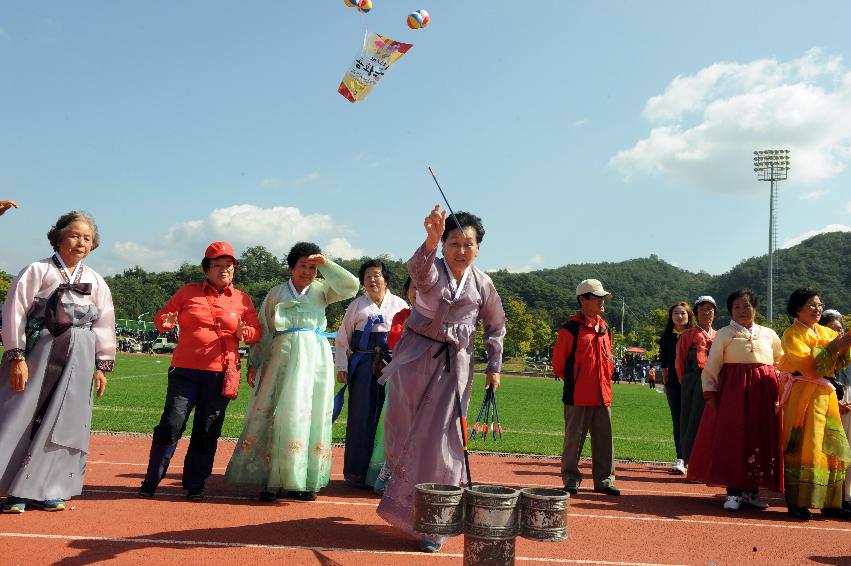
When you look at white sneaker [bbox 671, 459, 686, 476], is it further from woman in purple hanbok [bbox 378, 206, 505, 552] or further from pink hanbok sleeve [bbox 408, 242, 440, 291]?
pink hanbok sleeve [bbox 408, 242, 440, 291]

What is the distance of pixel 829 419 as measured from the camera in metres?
6.30

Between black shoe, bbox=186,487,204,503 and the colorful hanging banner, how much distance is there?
344 cm

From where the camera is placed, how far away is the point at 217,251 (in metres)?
6.01

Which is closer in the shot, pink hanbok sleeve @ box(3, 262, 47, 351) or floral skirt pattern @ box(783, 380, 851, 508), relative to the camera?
pink hanbok sleeve @ box(3, 262, 47, 351)

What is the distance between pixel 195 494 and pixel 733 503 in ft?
15.4

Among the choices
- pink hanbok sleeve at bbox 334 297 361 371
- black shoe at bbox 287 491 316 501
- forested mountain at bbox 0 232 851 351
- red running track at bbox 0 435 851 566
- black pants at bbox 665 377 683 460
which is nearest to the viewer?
red running track at bbox 0 435 851 566

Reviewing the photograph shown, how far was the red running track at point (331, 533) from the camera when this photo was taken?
4223 millimetres

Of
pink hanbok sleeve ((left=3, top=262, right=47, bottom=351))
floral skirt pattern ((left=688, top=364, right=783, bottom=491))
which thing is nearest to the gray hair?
pink hanbok sleeve ((left=3, top=262, right=47, bottom=351))

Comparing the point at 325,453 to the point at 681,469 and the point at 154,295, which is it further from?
the point at 154,295

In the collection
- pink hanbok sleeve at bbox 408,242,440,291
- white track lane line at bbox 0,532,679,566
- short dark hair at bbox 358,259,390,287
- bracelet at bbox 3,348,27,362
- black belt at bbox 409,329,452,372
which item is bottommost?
white track lane line at bbox 0,532,679,566

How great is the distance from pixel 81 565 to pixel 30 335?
2.08 meters

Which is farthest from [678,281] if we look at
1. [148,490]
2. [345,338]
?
[148,490]

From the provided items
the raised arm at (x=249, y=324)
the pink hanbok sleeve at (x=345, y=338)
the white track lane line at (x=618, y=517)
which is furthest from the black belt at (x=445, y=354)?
the pink hanbok sleeve at (x=345, y=338)

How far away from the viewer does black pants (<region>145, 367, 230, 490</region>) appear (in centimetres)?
577
